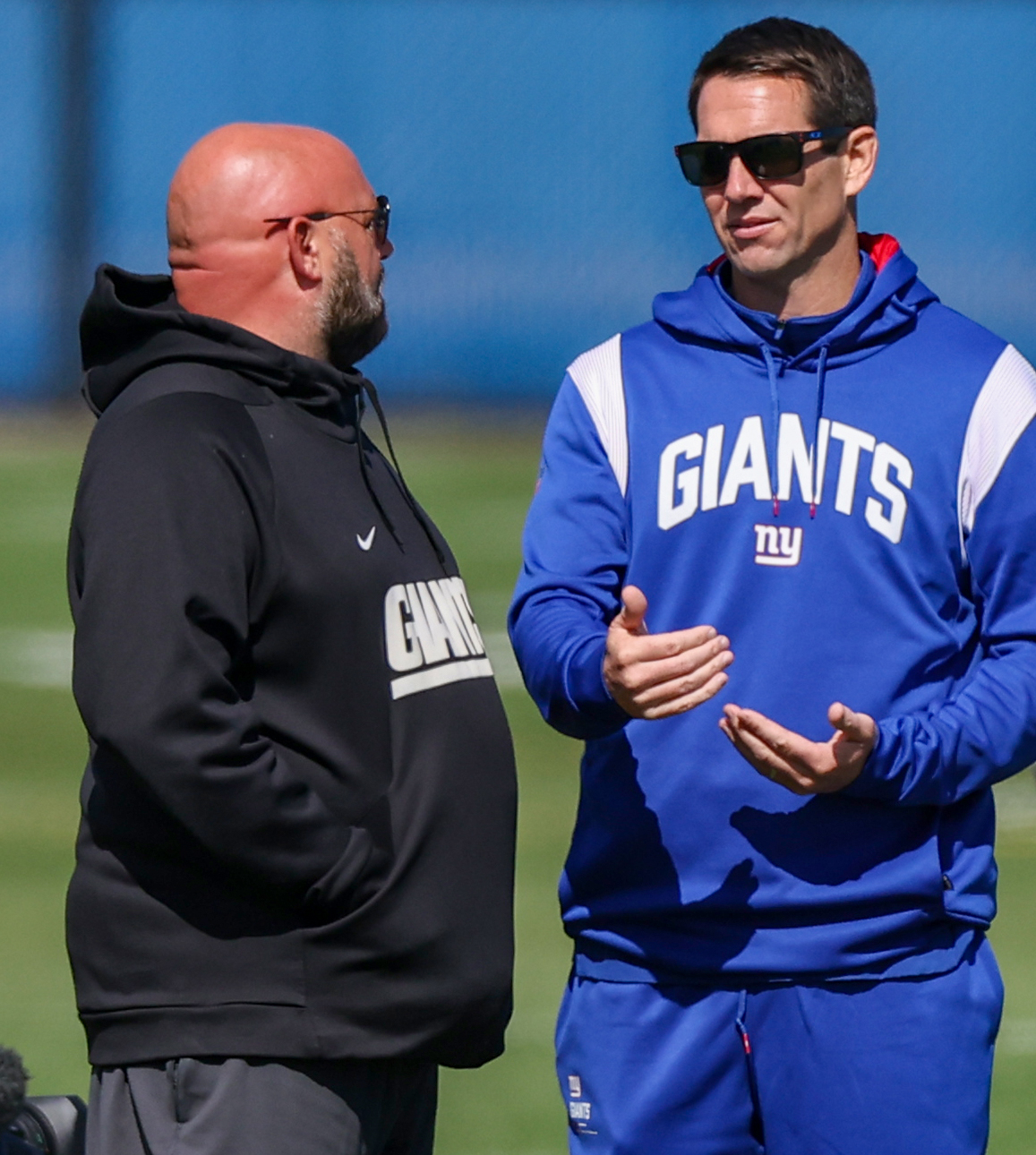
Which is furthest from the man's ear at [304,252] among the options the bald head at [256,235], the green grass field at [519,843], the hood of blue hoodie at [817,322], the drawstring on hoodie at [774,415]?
the green grass field at [519,843]

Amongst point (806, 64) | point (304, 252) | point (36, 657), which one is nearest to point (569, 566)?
point (304, 252)

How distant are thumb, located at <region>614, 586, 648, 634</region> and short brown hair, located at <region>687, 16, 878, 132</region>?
2.87 ft

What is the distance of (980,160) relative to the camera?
526 inches

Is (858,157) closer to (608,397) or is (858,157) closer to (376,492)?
(608,397)

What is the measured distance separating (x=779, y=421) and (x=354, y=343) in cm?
65

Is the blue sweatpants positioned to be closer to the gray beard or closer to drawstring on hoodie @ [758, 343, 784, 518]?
drawstring on hoodie @ [758, 343, 784, 518]

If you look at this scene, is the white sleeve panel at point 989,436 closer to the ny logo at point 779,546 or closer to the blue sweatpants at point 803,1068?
the ny logo at point 779,546

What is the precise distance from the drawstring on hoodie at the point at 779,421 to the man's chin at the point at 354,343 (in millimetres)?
584

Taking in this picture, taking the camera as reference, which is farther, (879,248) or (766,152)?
(879,248)

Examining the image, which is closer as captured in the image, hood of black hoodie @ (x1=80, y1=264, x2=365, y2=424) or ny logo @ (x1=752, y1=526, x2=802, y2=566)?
hood of black hoodie @ (x1=80, y1=264, x2=365, y2=424)

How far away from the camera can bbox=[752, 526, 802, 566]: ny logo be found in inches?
117

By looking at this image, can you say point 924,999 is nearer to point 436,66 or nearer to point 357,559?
point 357,559

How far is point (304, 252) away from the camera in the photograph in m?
2.86

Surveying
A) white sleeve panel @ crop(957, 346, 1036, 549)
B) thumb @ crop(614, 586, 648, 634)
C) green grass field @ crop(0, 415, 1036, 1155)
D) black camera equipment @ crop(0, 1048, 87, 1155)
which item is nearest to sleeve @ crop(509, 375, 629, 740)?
thumb @ crop(614, 586, 648, 634)
